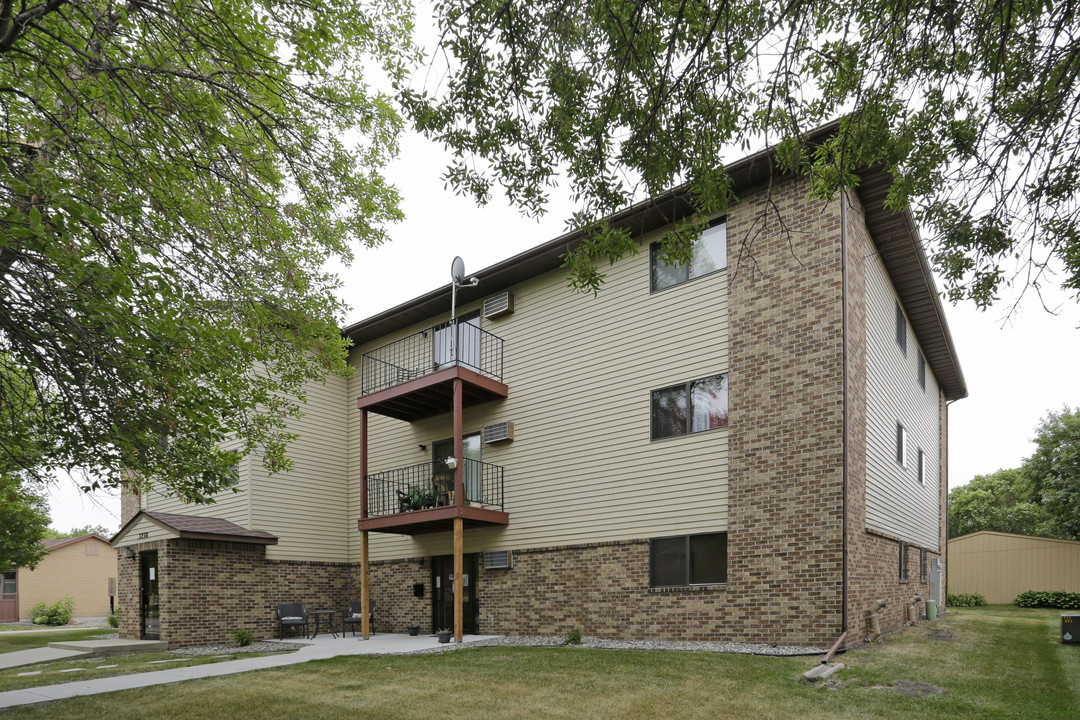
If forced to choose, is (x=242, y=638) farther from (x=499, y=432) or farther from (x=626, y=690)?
(x=626, y=690)

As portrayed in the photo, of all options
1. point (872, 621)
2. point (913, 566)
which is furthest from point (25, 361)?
point (913, 566)

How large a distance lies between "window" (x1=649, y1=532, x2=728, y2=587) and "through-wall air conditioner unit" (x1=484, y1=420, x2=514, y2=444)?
4138 millimetres

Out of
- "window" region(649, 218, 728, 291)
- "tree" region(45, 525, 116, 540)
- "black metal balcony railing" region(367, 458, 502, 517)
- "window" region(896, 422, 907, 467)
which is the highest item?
"window" region(649, 218, 728, 291)

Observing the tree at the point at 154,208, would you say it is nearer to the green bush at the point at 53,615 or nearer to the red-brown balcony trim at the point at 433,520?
the red-brown balcony trim at the point at 433,520

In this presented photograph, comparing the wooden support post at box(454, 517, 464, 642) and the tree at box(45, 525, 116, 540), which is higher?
the wooden support post at box(454, 517, 464, 642)

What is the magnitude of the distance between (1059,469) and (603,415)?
28.0 m

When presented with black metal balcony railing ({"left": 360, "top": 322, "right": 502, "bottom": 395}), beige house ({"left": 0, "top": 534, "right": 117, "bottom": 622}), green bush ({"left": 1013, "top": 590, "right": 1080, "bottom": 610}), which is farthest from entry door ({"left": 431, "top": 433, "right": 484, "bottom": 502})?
beige house ({"left": 0, "top": 534, "right": 117, "bottom": 622})

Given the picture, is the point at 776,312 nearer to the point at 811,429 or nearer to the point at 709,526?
the point at 811,429

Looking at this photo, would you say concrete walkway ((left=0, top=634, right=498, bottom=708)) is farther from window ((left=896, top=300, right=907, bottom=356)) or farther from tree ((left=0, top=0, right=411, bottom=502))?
window ((left=896, top=300, right=907, bottom=356))

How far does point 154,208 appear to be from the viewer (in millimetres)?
7695

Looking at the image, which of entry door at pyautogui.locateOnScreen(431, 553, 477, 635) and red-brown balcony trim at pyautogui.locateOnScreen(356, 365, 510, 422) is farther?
entry door at pyautogui.locateOnScreen(431, 553, 477, 635)

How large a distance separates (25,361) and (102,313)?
1.76 meters

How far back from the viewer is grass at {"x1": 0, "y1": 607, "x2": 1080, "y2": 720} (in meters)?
7.23

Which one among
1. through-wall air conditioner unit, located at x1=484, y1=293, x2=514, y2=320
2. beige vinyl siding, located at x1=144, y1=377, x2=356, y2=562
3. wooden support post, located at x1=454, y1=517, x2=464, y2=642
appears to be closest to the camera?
wooden support post, located at x1=454, y1=517, x2=464, y2=642
